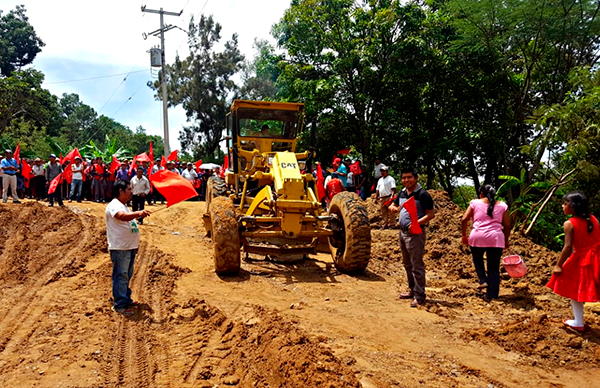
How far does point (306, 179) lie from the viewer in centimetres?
729

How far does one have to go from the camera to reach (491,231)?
18.5 feet

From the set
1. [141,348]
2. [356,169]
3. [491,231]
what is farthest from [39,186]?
[491,231]

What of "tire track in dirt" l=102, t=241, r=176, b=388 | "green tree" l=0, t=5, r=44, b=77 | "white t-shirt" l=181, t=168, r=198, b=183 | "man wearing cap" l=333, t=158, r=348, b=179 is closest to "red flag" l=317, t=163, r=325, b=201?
"man wearing cap" l=333, t=158, r=348, b=179

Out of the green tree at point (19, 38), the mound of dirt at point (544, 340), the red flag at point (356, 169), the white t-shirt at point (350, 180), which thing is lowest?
the mound of dirt at point (544, 340)

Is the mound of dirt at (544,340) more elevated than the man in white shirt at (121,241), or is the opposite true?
the man in white shirt at (121,241)

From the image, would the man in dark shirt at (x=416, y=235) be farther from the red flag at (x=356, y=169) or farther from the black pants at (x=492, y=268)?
the red flag at (x=356, y=169)

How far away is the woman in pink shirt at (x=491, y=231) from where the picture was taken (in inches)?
221

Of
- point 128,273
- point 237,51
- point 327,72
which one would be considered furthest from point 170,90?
point 128,273

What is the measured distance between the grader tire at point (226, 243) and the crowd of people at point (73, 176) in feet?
23.0

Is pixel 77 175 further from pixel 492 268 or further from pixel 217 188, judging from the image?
pixel 492 268

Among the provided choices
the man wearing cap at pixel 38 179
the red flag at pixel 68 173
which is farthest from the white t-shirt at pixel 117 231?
the man wearing cap at pixel 38 179

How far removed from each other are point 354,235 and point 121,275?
326 centimetres

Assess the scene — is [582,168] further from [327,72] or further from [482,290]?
[327,72]

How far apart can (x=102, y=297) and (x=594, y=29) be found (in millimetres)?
12772
